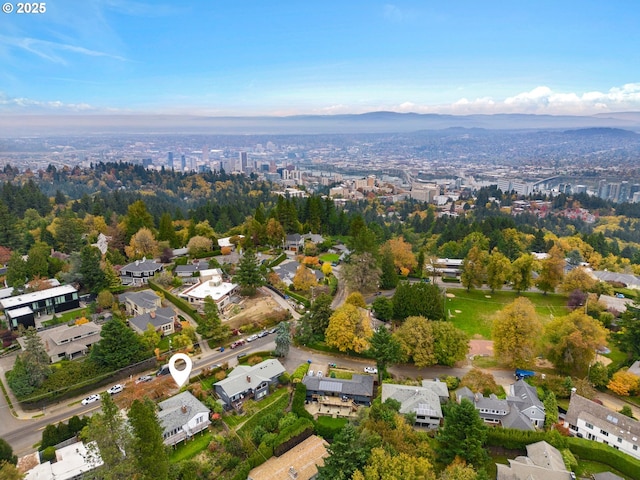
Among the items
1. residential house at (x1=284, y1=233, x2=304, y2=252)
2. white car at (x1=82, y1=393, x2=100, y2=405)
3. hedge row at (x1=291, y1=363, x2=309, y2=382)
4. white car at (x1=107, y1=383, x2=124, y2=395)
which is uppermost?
residential house at (x1=284, y1=233, x2=304, y2=252)

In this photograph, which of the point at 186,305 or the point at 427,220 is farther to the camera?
the point at 427,220

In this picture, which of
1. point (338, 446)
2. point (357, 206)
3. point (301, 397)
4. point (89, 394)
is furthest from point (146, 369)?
point (357, 206)

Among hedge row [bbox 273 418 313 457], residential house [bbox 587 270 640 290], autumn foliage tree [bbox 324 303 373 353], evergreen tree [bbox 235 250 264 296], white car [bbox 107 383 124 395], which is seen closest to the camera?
hedge row [bbox 273 418 313 457]

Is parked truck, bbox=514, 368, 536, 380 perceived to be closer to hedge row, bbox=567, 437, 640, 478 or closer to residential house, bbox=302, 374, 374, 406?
hedge row, bbox=567, 437, 640, 478

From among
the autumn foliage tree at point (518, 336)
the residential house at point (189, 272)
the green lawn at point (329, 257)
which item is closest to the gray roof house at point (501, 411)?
the autumn foliage tree at point (518, 336)

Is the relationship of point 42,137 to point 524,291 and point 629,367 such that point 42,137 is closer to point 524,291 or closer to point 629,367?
point 524,291

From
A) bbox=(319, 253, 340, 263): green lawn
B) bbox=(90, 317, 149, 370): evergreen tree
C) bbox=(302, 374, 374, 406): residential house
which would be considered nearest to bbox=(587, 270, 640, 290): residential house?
bbox=(319, 253, 340, 263): green lawn

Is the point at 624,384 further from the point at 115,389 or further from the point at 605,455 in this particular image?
the point at 115,389
